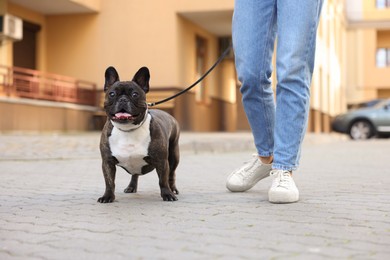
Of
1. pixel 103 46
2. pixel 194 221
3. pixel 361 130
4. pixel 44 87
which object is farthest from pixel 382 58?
pixel 194 221

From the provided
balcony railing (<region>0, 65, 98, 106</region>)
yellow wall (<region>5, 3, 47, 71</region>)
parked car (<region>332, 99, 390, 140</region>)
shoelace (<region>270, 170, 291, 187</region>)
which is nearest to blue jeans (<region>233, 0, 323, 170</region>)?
shoelace (<region>270, 170, 291, 187</region>)

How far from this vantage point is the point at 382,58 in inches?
1544

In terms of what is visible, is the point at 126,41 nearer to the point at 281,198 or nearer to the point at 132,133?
the point at 132,133

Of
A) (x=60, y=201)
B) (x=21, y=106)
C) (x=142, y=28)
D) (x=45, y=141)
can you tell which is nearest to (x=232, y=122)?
(x=142, y=28)

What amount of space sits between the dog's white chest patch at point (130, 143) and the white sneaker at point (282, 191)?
2.65 ft

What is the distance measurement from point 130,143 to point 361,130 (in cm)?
1803

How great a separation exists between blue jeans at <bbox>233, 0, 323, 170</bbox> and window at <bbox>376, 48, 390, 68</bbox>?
36567 millimetres

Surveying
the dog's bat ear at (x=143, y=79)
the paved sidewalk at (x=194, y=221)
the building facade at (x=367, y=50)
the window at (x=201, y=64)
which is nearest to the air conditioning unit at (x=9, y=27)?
the window at (x=201, y=64)

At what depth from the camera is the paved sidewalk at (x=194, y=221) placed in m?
2.64

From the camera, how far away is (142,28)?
770 inches

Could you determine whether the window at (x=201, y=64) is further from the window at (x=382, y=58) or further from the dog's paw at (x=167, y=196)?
the window at (x=382, y=58)

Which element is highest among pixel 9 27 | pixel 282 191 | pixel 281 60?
pixel 9 27

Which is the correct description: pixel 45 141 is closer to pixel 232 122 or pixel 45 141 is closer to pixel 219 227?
pixel 219 227

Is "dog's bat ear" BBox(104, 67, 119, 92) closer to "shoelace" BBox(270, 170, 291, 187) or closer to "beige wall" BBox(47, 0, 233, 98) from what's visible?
"shoelace" BBox(270, 170, 291, 187)
